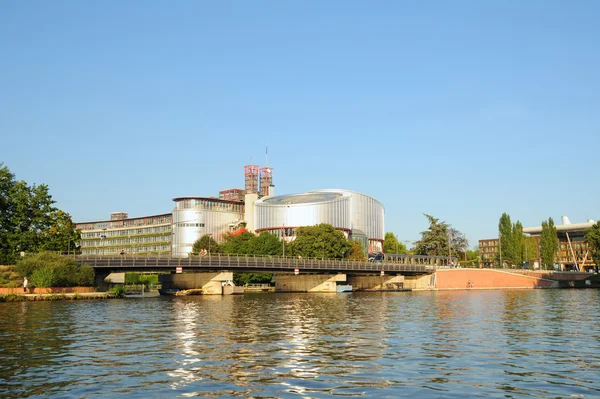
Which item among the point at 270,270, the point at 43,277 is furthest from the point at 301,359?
the point at 270,270

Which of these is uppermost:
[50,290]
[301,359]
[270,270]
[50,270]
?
[50,270]

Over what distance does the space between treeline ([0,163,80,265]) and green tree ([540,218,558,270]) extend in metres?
140

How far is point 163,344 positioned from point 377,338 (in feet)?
39.8

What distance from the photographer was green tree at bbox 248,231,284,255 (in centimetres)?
15730

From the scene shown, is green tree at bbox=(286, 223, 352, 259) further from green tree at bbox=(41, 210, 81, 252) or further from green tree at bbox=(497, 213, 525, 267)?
green tree at bbox=(497, 213, 525, 267)

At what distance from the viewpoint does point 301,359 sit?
90.7ft

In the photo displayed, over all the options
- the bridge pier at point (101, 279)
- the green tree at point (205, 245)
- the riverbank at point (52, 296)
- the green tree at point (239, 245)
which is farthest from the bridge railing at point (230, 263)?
the green tree at point (205, 245)

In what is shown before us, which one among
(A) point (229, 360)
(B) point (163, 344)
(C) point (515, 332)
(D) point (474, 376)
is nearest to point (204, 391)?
(A) point (229, 360)

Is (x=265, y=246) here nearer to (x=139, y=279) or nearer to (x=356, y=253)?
(x=356, y=253)

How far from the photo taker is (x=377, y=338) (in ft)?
118

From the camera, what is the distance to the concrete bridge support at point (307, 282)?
131625 mm

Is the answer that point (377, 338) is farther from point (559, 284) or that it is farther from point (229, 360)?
point (559, 284)

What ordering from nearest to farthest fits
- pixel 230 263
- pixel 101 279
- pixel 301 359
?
1. pixel 301 359
2. pixel 101 279
3. pixel 230 263

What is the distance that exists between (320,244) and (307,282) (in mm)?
13896
